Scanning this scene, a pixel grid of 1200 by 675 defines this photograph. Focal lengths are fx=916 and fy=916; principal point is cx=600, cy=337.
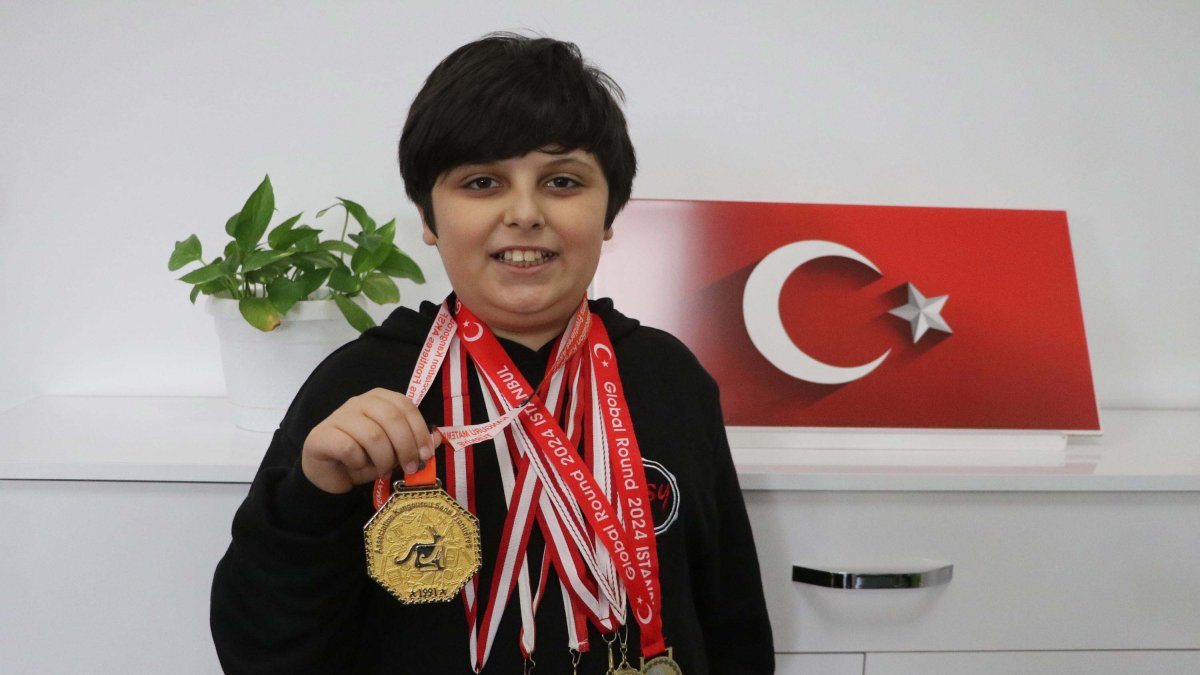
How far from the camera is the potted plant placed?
1104 mm

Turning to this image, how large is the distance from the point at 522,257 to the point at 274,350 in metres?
0.51

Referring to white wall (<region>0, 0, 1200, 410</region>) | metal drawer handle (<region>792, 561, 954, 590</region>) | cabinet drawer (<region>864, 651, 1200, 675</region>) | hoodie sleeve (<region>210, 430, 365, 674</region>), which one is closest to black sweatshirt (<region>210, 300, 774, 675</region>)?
hoodie sleeve (<region>210, 430, 365, 674</region>)

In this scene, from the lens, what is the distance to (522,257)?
2.51ft

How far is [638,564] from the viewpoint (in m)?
0.79

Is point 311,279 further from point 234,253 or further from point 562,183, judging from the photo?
point 562,183

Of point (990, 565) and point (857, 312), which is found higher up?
point (857, 312)

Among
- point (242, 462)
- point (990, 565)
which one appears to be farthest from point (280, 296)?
point (990, 565)

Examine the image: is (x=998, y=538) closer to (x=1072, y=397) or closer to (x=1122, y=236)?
(x=1072, y=397)

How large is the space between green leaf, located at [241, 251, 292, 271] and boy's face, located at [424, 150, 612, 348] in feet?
1.23

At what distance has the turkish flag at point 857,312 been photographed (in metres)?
1.20

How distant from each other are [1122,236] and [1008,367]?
0.45 meters

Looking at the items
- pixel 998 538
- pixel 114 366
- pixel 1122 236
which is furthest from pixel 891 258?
pixel 114 366

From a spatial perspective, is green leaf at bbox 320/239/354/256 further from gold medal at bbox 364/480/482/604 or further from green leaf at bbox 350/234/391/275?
gold medal at bbox 364/480/482/604

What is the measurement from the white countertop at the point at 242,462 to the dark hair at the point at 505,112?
0.42 m
